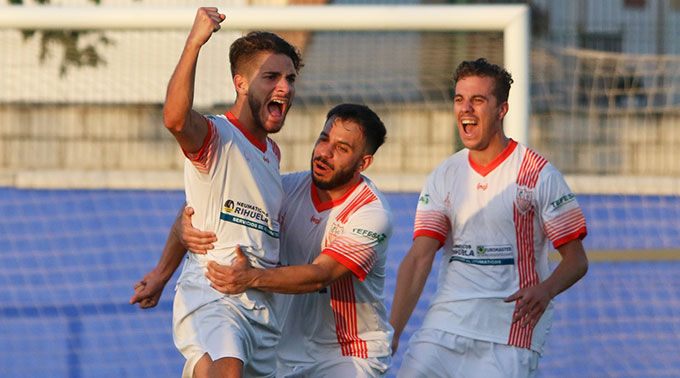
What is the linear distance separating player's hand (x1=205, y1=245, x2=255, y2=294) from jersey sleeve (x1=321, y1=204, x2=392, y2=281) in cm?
51

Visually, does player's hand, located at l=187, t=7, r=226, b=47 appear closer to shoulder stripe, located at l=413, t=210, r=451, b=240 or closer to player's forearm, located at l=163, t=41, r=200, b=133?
player's forearm, located at l=163, t=41, r=200, b=133

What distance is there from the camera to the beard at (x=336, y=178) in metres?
4.20

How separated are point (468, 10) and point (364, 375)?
2.28 metres

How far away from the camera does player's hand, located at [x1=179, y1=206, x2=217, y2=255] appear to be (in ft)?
12.0

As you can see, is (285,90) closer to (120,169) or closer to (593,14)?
(120,169)

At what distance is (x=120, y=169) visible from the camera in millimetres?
6133

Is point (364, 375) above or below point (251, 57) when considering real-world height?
below

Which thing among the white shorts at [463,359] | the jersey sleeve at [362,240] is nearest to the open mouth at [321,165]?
the jersey sleeve at [362,240]

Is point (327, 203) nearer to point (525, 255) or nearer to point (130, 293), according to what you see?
point (525, 255)

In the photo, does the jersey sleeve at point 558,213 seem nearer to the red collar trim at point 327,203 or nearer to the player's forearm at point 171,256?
the red collar trim at point 327,203

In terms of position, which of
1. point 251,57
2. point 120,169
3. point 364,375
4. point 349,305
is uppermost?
point 251,57

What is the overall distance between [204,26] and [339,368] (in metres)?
1.73

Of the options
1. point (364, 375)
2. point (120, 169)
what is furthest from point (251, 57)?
point (120, 169)

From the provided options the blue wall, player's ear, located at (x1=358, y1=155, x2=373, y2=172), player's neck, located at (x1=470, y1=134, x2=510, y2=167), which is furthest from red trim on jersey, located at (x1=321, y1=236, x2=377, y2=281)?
the blue wall
